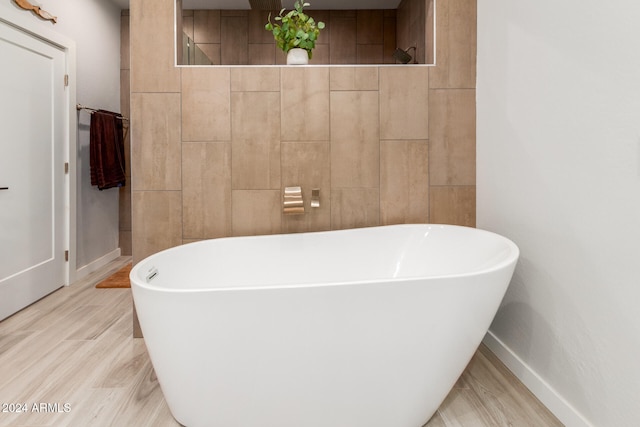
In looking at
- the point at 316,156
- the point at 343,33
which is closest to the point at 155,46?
the point at 316,156

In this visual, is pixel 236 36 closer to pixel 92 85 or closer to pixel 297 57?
pixel 92 85

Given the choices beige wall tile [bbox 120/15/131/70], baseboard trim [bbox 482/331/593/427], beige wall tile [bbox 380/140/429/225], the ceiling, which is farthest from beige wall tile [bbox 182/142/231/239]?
beige wall tile [bbox 120/15/131/70]

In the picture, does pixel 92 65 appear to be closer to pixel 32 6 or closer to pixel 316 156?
pixel 32 6

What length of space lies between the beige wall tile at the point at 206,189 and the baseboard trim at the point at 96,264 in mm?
1866

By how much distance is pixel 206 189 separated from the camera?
6.92 ft

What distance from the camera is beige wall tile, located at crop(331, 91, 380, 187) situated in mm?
2113

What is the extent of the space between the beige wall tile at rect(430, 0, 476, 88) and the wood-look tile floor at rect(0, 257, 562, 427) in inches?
59.4

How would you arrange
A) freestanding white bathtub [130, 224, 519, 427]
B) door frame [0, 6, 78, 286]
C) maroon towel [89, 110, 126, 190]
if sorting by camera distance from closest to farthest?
freestanding white bathtub [130, 224, 519, 427] < door frame [0, 6, 78, 286] < maroon towel [89, 110, 126, 190]

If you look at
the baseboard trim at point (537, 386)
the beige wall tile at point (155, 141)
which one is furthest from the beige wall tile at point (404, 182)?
the beige wall tile at point (155, 141)

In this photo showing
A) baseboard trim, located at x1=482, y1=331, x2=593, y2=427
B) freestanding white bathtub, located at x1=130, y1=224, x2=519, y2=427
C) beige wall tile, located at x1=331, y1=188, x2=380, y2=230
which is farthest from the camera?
beige wall tile, located at x1=331, y1=188, x2=380, y2=230

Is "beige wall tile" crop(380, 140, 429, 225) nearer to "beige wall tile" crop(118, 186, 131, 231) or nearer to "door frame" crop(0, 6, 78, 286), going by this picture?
"door frame" crop(0, 6, 78, 286)

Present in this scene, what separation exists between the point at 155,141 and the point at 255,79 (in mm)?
644

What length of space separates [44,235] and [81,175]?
71 centimetres

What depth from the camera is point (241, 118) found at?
209 centimetres
